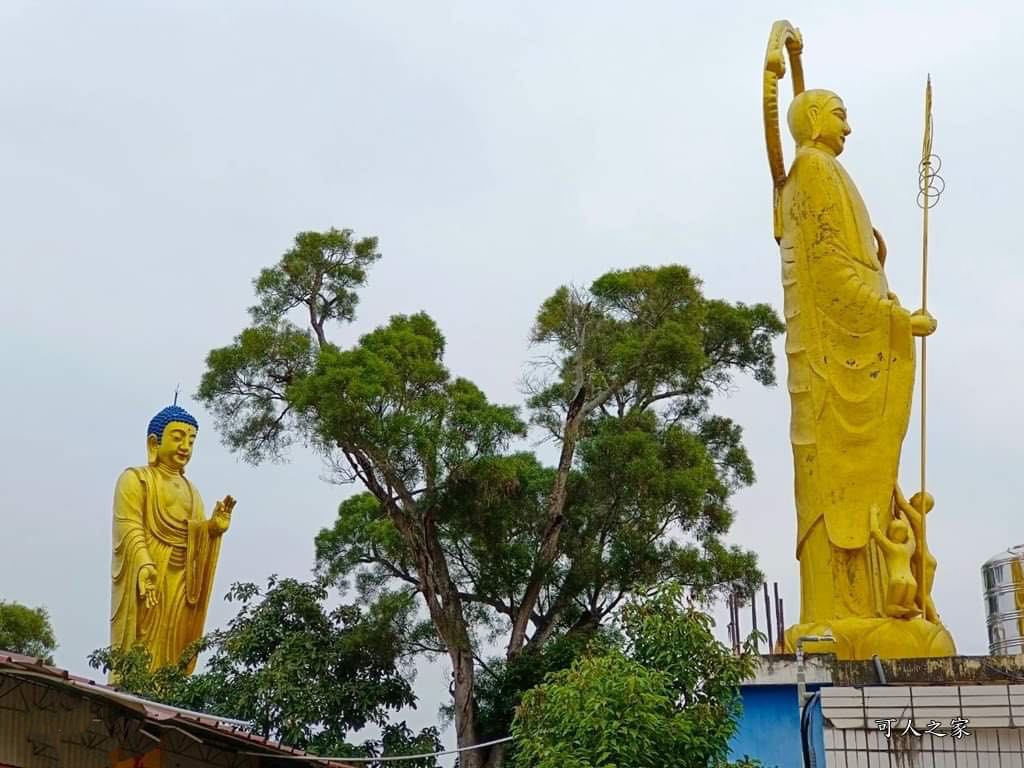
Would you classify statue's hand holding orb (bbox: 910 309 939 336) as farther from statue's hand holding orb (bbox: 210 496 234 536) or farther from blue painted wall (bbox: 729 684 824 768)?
statue's hand holding orb (bbox: 210 496 234 536)

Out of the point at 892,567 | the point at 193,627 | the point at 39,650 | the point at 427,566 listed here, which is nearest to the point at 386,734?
the point at 427,566

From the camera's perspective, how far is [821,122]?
42.7ft

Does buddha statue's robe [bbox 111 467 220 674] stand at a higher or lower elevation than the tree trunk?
higher

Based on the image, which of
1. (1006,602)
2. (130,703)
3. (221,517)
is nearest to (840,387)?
(1006,602)

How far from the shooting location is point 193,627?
62.6 ft

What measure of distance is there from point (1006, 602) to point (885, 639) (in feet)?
3.50

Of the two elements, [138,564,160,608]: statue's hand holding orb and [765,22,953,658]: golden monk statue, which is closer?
[765,22,953,658]: golden monk statue

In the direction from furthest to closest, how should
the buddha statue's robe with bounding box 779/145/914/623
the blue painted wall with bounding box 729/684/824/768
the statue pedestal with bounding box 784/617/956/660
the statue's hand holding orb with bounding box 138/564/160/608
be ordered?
the statue's hand holding orb with bounding box 138/564/160/608
the buddha statue's robe with bounding box 779/145/914/623
the statue pedestal with bounding box 784/617/956/660
the blue painted wall with bounding box 729/684/824/768

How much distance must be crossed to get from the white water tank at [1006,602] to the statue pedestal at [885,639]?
1.25ft

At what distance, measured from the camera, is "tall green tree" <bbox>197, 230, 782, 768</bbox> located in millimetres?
15203

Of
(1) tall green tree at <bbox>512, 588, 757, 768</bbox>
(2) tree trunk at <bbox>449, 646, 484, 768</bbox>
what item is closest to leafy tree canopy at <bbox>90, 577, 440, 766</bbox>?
(2) tree trunk at <bbox>449, 646, 484, 768</bbox>

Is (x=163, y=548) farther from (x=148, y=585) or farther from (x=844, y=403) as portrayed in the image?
(x=844, y=403)

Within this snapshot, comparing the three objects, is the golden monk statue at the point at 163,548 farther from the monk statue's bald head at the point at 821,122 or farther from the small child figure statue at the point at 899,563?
the small child figure statue at the point at 899,563

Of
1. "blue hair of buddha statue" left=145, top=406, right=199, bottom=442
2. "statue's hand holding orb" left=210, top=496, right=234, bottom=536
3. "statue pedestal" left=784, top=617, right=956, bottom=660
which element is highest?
"blue hair of buddha statue" left=145, top=406, right=199, bottom=442
